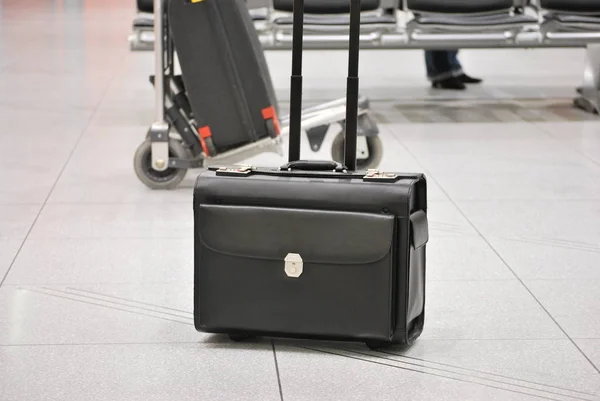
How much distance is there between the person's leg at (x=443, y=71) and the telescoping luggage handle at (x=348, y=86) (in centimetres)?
456

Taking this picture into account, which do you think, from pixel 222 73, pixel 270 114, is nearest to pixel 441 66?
pixel 270 114

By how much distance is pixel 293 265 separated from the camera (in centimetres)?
243

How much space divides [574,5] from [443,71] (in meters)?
1.22

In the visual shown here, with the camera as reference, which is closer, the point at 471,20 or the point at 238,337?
the point at 238,337

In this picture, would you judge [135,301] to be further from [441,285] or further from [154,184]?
[154,184]

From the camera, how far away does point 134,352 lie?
254 centimetres

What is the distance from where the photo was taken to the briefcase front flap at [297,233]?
2373 mm

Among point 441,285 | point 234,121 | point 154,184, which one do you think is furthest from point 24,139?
point 441,285

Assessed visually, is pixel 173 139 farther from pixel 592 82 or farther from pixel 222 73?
pixel 592 82

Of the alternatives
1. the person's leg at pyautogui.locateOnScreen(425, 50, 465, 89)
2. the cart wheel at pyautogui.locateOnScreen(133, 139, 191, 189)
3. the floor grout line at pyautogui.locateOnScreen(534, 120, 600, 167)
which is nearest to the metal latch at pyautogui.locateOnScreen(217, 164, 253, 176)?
the cart wheel at pyautogui.locateOnScreen(133, 139, 191, 189)

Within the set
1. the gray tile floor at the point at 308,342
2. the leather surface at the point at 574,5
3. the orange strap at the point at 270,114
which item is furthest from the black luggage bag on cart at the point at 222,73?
the leather surface at the point at 574,5

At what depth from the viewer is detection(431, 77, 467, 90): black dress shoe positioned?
7.04 meters

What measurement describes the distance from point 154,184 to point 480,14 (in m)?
2.76

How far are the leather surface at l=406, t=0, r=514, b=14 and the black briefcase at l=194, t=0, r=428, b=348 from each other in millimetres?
3649
